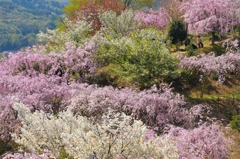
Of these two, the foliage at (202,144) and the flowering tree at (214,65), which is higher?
the flowering tree at (214,65)

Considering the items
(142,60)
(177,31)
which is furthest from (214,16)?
(142,60)

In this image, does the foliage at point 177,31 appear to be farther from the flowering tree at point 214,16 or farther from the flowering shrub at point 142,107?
the flowering shrub at point 142,107

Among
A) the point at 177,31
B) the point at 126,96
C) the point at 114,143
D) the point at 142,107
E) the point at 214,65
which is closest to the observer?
the point at 114,143

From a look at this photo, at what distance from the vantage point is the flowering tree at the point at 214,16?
94.9 ft

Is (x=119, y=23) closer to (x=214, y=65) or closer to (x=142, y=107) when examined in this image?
(x=214, y=65)

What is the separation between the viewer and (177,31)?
31750 millimetres

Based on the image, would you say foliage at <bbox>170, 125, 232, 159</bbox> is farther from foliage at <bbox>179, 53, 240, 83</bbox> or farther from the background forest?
foliage at <bbox>179, 53, 240, 83</bbox>

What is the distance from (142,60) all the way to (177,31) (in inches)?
492

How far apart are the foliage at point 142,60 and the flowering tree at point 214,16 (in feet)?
31.3

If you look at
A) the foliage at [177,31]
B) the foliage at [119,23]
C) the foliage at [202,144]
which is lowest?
the foliage at [202,144]

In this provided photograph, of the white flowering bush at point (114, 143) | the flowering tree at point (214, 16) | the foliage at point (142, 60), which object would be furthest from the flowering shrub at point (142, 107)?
the flowering tree at point (214, 16)

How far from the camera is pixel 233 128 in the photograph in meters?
16.3

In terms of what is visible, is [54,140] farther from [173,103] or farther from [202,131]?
[173,103]

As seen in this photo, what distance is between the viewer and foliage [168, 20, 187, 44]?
103 feet
